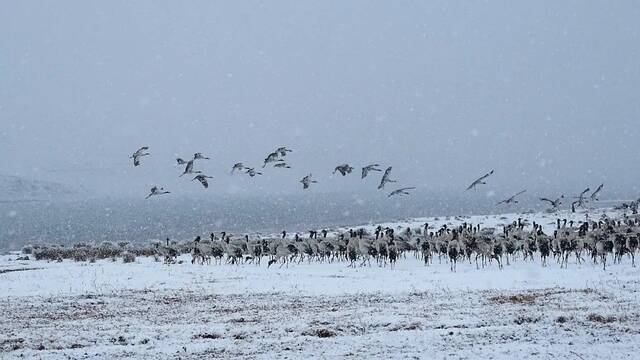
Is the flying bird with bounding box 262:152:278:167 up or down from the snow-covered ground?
up

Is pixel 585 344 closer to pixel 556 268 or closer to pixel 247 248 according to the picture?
pixel 556 268

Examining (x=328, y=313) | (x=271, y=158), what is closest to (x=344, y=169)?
(x=271, y=158)

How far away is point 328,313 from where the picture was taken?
57.3 ft

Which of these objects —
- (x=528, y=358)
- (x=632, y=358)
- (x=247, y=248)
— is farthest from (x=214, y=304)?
(x=247, y=248)

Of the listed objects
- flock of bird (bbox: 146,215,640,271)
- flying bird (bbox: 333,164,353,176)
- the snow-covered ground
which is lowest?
the snow-covered ground

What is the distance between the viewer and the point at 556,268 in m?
27.2

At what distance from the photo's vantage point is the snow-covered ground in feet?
43.5

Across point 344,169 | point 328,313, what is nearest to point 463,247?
point 344,169

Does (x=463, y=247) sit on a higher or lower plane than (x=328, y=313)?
higher

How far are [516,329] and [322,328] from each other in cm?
418

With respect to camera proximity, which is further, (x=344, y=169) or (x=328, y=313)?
(x=344, y=169)

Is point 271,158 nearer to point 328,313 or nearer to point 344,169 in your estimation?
point 344,169

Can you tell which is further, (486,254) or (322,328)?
(486,254)

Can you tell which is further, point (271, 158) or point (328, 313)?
point (271, 158)
